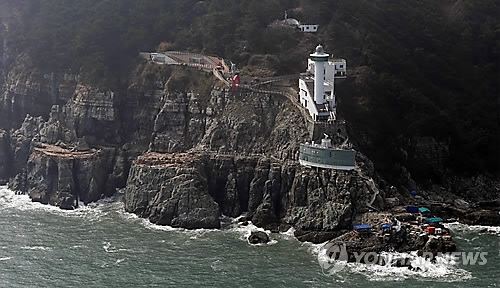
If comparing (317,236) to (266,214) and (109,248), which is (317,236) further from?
(109,248)

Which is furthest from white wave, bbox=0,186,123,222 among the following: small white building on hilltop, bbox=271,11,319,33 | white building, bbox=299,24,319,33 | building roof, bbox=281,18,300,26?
white building, bbox=299,24,319,33

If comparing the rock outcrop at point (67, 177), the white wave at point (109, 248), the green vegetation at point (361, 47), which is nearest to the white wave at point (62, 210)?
the rock outcrop at point (67, 177)

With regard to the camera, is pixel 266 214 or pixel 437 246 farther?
pixel 266 214

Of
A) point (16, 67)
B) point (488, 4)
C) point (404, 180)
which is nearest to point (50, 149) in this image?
point (16, 67)

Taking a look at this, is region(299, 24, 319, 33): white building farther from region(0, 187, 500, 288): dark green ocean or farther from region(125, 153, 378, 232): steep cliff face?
region(0, 187, 500, 288): dark green ocean

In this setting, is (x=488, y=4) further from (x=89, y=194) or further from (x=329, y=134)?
(x=89, y=194)

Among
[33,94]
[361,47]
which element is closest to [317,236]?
[361,47]
